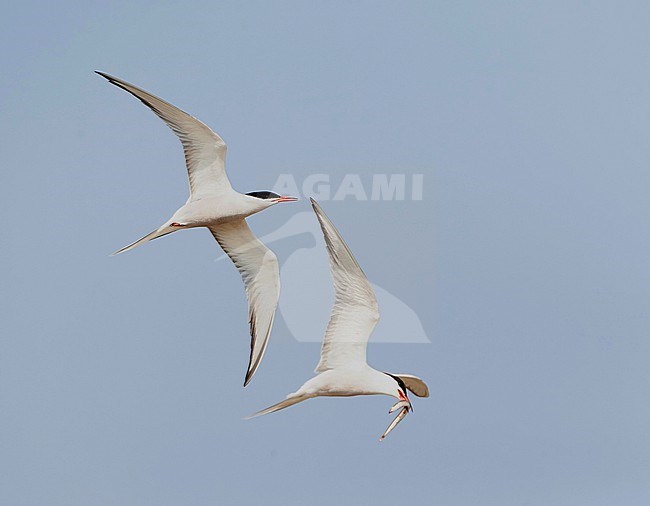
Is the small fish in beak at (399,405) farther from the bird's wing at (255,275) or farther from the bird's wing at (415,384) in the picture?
the bird's wing at (255,275)

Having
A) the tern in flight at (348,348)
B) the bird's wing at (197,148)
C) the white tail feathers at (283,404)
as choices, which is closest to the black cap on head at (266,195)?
the bird's wing at (197,148)

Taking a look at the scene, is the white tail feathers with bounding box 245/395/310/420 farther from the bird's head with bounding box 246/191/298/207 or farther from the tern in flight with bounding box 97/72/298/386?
the bird's head with bounding box 246/191/298/207

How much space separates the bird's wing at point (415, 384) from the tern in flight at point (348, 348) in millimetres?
64

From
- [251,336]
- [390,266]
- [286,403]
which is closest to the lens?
[286,403]

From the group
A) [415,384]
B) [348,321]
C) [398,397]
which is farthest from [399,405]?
[348,321]

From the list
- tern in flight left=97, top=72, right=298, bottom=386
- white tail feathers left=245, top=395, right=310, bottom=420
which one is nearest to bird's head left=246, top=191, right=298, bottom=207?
tern in flight left=97, top=72, right=298, bottom=386

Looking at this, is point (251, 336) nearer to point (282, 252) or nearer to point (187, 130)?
point (282, 252)

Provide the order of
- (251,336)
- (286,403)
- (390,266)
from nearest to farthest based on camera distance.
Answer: (286,403)
(251,336)
(390,266)

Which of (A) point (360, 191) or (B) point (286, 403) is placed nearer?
(B) point (286, 403)

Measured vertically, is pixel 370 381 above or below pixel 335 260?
below

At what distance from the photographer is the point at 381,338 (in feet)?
15.4

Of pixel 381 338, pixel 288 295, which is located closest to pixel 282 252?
pixel 288 295

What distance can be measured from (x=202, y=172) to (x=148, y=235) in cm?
33

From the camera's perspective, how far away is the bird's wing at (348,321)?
14.4ft
